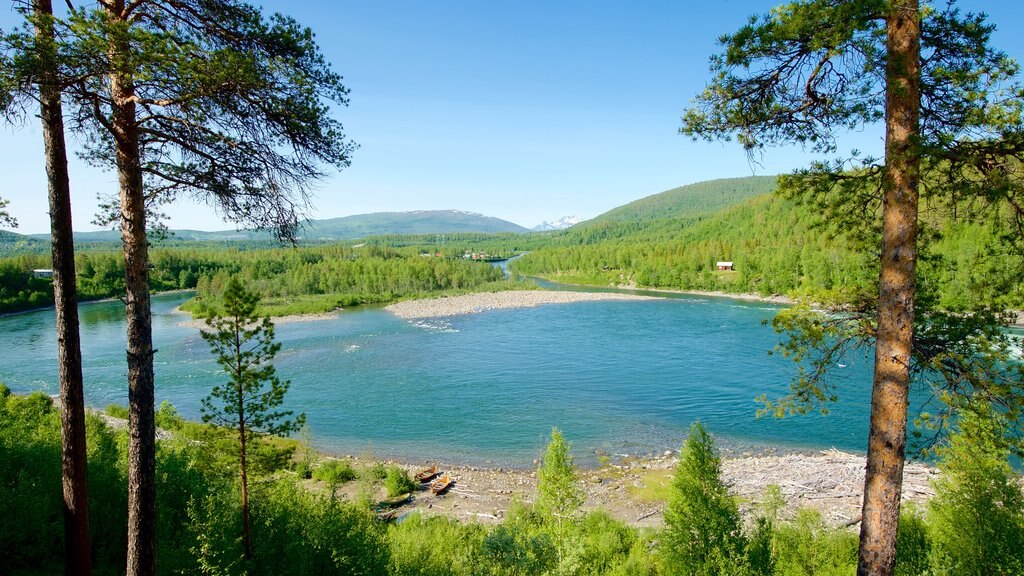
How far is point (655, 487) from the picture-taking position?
57.5 ft

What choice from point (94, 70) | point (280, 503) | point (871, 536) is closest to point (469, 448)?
point (280, 503)

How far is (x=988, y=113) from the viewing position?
177 inches

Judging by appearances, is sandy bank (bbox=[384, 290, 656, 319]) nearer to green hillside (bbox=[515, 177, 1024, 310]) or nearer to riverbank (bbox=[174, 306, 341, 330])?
riverbank (bbox=[174, 306, 341, 330])

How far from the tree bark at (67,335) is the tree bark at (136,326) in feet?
1.99

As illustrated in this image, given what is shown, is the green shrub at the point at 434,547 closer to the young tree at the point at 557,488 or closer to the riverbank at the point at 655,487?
the riverbank at the point at 655,487

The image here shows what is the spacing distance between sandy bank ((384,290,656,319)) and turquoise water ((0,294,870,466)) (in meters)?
12.2

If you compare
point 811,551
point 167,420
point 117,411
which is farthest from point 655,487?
point 117,411

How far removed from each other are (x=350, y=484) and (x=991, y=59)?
19.4 meters

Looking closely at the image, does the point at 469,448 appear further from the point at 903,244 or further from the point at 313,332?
the point at 313,332

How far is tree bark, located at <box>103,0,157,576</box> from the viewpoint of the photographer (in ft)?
15.5

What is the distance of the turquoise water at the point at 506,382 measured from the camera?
22719mm

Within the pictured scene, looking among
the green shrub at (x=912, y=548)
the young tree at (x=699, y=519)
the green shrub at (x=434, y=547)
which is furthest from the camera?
the green shrub at (x=434, y=547)

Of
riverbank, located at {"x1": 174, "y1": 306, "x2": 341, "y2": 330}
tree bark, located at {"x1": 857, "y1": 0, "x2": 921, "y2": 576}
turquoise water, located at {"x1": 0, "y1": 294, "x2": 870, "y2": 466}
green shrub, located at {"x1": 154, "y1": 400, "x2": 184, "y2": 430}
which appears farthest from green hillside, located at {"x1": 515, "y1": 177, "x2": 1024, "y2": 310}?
riverbank, located at {"x1": 174, "y1": 306, "x2": 341, "y2": 330}

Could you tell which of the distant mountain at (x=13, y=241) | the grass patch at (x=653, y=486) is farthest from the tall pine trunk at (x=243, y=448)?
the grass patch at (x=653, y=486)
